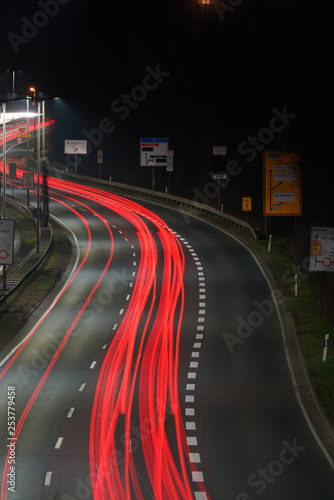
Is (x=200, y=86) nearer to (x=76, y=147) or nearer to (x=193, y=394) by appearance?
(x=76, y=147)

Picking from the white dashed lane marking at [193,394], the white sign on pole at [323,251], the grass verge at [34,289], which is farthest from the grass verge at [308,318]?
the grass verge at [34,289]

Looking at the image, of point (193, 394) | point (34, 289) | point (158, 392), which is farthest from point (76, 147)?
point (193, 394)

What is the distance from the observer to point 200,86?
268 feet

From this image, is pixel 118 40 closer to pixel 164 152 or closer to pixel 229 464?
pixel 164 152

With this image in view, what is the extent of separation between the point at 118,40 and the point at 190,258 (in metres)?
46.4

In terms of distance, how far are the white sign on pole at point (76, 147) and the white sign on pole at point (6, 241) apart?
72649mm

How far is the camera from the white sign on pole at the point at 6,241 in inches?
1427

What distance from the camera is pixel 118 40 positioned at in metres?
89.9

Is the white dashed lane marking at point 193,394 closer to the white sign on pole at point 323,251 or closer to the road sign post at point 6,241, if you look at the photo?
the white sign on pole at point 323,251

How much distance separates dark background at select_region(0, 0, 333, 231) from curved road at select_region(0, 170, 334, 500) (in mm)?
11956

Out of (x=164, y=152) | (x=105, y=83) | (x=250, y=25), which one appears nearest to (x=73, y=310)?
(x=250, y=25)

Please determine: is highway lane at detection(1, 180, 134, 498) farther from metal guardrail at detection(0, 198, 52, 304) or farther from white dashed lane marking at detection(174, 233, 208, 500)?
white dashed lane marking at detection(174, 233, 208, 500)

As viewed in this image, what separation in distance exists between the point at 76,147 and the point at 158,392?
280ft

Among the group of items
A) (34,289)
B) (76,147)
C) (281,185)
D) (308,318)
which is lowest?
(34,289)
